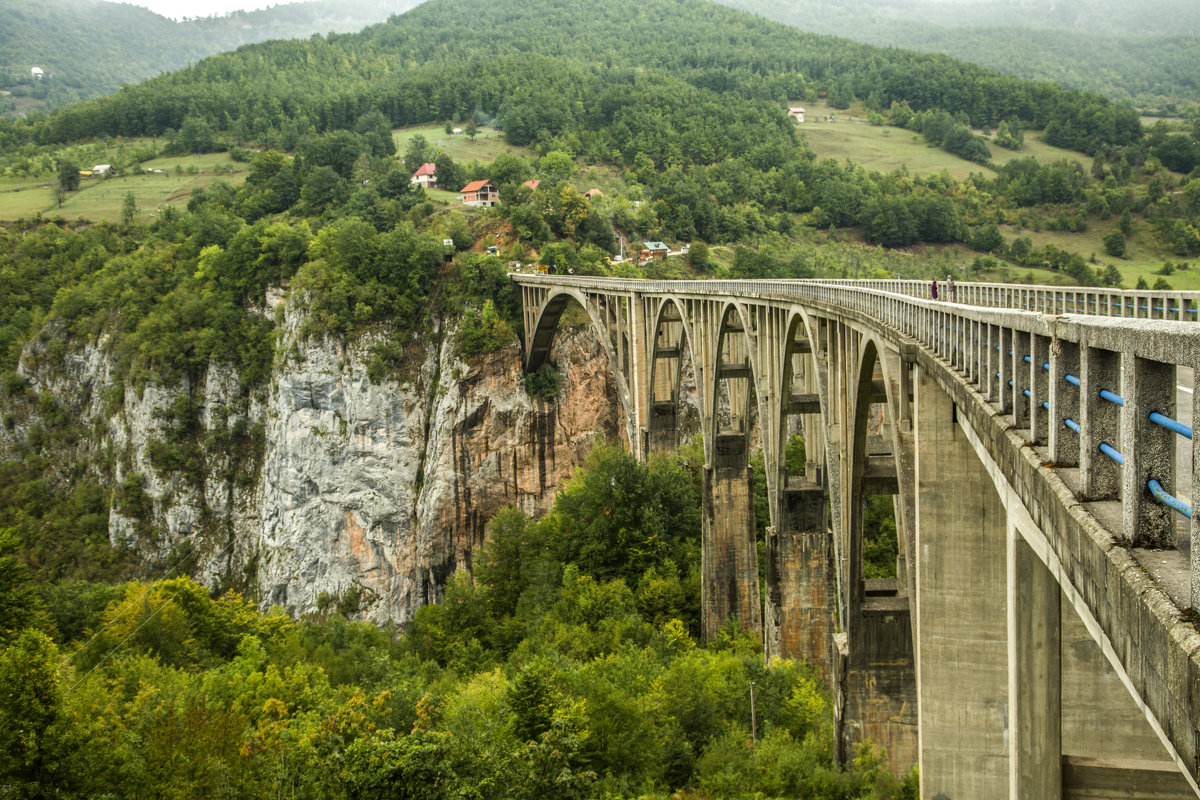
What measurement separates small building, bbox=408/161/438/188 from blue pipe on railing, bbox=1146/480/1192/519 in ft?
331

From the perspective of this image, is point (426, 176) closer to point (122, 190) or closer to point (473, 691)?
point (122, 190)

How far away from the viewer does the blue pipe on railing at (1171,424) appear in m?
4.83

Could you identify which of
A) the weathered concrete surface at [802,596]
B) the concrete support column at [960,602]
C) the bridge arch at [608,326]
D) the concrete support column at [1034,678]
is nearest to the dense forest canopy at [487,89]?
the bridge arch at [608,326]

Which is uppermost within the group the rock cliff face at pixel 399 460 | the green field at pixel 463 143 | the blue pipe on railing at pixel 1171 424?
the green field at pixel 463 143

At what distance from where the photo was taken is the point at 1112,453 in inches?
235

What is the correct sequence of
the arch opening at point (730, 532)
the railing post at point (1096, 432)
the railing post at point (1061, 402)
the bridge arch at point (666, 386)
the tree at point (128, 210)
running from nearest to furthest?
the railing post at point (1096, 432) → the railing post at point (1061, 402) → the arch opening at point (730, 532) → the bridge arch at point (666, 386) → the tree at point (128, 210)

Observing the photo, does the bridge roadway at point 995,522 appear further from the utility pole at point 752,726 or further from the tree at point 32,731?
the tree at point 32,731

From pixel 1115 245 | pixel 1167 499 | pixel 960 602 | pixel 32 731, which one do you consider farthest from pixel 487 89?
pixel 1167 499

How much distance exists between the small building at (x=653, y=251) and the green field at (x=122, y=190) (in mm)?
57077

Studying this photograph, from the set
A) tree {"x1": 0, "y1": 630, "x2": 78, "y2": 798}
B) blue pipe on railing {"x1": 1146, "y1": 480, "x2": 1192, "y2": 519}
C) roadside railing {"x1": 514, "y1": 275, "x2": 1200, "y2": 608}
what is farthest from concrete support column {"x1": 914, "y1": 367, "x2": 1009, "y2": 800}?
tree {"x1": 0, "y1": 630, "x2": 78, "y2": 798}

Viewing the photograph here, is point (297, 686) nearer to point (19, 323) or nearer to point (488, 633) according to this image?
point (488, 633)

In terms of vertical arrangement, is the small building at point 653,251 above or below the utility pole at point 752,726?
above

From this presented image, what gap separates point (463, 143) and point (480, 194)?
35931mm

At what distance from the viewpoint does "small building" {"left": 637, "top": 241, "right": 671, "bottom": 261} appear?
83938mm
